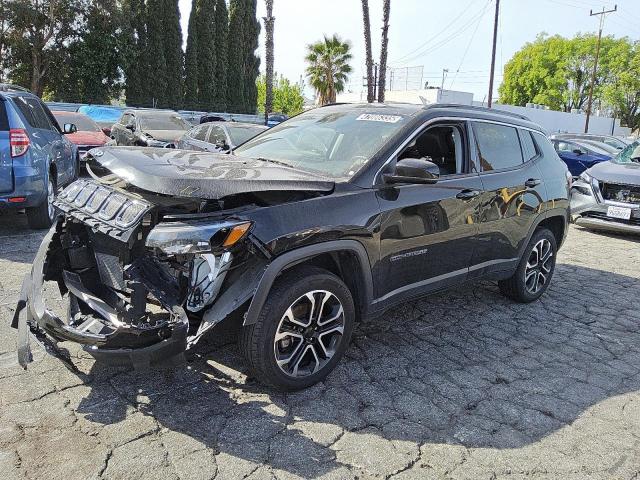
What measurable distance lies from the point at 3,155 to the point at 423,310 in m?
5.00

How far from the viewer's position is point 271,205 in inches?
119

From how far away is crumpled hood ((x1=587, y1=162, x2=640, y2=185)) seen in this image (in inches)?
327

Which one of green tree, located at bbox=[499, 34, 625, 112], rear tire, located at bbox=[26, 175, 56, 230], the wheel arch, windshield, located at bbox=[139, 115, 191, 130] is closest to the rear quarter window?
rear tire, located at bbox=[26, 175, 56, 230]

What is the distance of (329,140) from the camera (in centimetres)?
403

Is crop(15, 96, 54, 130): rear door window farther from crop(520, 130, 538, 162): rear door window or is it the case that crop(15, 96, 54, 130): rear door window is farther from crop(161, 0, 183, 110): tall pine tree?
crop(161, 0, 183, 110): tall pine tree

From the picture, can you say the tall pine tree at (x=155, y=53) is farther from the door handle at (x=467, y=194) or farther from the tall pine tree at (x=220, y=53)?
the door handle at (x=467, y=194)

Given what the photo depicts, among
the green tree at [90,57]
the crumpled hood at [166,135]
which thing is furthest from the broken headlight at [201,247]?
the green tree at [90,57]

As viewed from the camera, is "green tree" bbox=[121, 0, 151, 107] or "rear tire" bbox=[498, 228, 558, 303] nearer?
"rear tire" bbox=[498, 228, 558, 303]

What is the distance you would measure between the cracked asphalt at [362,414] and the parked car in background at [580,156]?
11.0 m

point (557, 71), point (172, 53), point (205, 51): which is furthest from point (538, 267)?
point (557, 71)

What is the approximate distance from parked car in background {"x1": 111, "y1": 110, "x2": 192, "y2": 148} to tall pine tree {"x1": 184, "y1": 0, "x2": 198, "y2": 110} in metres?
21.9

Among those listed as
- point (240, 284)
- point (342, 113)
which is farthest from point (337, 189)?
point (342, 113)

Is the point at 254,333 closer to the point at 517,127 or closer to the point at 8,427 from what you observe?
the point at 8,427

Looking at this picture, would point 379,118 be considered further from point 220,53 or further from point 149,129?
point 220,53
